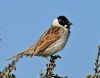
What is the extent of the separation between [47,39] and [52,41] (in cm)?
13

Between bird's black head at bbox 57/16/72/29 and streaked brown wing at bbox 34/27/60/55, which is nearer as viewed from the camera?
streaked brown wing at bbox 34/27/60/55

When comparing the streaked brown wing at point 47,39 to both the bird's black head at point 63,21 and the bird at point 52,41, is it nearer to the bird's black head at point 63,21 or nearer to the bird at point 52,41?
the bird at point 52,41

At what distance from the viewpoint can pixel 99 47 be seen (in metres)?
3.10

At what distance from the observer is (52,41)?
25.6 feet

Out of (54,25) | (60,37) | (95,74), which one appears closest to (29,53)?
(60,37)

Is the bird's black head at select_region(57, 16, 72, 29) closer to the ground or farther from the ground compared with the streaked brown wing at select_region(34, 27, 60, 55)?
farther from the ground

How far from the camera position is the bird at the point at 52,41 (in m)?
7.34

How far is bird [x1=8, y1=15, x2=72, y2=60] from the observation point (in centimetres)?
734

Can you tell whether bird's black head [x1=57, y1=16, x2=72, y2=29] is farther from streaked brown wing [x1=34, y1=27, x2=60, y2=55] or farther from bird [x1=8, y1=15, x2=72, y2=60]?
streaked brown wing [x1=34, y1=27, x2=60, y2=55]

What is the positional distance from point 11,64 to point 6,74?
19 cm

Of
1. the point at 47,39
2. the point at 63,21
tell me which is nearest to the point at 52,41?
the point at 47,39

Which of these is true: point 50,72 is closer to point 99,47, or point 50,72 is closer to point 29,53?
point 99,47

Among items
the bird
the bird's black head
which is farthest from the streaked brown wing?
the bird's black head

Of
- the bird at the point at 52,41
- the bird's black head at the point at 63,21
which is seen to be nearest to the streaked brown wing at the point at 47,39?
the bird at the point at 52,41
